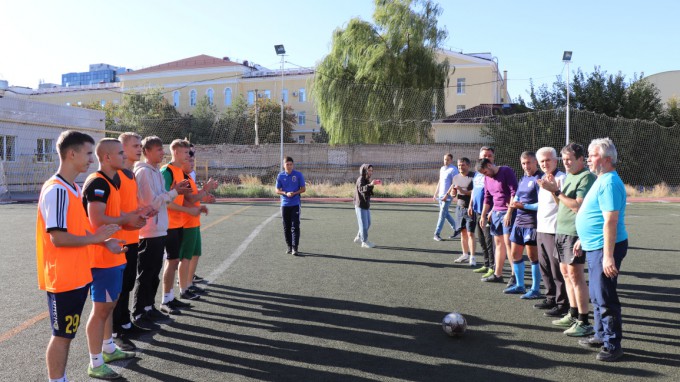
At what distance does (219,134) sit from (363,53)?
20.1 metres

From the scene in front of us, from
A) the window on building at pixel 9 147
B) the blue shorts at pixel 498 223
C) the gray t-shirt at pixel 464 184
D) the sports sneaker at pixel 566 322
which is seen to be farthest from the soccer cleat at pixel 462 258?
the window on building at pixel 9 147

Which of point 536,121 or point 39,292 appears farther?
point 536,121

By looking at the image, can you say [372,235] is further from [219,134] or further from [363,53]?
[219,134]

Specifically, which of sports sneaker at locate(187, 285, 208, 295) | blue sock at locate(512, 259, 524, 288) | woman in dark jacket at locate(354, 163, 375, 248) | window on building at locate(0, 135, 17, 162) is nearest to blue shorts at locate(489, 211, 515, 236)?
blue sock at locate(512, 259, 524, 288)

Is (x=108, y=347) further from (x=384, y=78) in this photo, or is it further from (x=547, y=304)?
(x=384, y=78)

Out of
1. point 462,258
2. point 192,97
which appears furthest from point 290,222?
point 192,97

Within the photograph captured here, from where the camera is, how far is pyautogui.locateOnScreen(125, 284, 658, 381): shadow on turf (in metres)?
4.14

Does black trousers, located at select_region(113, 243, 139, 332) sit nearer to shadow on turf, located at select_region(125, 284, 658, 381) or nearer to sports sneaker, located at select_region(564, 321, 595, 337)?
shadow on turf, located at select_region(125, 284, 658, 381)

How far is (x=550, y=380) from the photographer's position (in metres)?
3.96

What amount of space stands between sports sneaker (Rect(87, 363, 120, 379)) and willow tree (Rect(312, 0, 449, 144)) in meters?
28.4

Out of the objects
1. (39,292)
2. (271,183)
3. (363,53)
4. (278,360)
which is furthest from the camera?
(363,53)

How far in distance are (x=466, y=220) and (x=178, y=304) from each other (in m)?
5.00

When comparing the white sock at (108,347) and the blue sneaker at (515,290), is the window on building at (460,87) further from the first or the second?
the white sock at (108,347)

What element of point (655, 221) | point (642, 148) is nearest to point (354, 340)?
point (655, 221)
